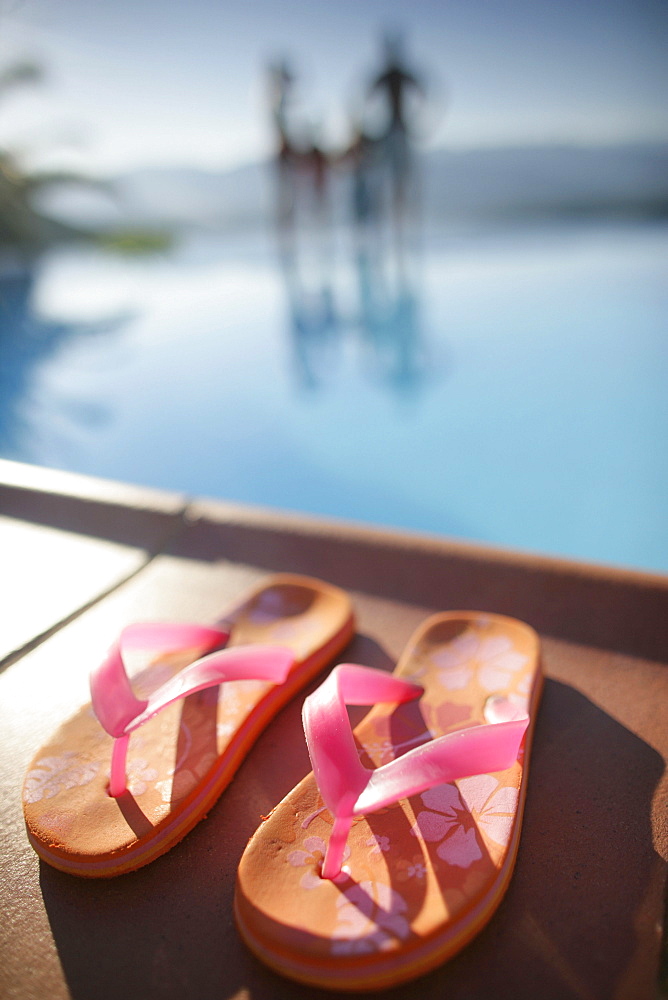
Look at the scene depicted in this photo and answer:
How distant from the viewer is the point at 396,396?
1.91 meters

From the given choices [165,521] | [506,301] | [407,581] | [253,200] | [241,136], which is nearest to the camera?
[407,581]

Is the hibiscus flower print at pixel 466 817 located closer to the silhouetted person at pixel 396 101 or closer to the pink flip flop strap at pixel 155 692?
the pink flip flop strap at pixel 155 692

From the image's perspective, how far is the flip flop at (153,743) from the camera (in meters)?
0.45

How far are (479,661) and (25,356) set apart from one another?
2.41 metres

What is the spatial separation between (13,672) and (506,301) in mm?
2440

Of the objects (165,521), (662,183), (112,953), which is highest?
(662,183)

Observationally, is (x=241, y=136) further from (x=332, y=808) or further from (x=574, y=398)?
(x=332, y=808)

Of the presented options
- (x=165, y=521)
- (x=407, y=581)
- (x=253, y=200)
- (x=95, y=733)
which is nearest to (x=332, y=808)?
(x=95, y=733)

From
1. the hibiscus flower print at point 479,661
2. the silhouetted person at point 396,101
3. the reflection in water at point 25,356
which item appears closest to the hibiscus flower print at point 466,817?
the hibiscus flower print at point 479,661

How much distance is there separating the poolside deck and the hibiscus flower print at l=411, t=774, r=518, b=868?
0.11ft

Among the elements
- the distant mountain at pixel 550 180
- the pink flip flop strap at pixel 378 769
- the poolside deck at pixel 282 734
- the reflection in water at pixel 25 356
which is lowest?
the poolside deck at pixel 282 734

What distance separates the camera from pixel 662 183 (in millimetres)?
4477

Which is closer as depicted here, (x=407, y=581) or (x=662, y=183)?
(x=407, y=581)

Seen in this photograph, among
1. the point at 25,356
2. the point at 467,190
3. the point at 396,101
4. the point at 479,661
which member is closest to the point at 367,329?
the point at 25,356
